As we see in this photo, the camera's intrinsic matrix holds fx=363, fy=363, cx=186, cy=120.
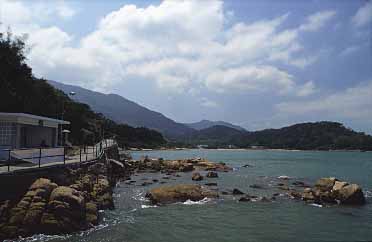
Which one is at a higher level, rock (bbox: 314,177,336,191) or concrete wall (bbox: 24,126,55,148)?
concrete wall (bbox: 24,126,55,148)

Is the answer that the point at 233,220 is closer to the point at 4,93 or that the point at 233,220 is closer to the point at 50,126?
the point at 50,126

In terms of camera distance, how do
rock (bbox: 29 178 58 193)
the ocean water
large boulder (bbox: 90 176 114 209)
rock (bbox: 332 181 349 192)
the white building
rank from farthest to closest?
rock (bbox: 332 181 349 192) → the white building → large boulder (bbox: 90 176 114 209) → rock (bbox: 29 178 58 193) → the ocean water

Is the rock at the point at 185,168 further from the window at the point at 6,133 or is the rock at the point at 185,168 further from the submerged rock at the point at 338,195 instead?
the window at the point at 6,133

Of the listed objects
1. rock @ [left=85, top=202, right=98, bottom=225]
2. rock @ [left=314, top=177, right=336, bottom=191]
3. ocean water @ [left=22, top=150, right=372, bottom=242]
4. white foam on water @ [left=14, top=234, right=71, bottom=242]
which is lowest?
ocean water @ [left=22, top=150, right=372, bottom=242]

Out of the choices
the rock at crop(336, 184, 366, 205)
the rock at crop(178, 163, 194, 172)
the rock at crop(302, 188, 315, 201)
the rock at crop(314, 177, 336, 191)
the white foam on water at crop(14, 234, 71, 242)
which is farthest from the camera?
the rock at crop(178, 163, 194, 172)

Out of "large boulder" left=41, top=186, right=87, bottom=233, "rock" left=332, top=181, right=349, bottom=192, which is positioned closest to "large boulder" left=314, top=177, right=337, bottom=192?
"rock" left=332, top=181, right=349, bottom=192

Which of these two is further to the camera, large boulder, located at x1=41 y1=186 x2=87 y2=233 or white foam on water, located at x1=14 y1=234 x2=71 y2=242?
large boulder, located at x1=41 y1=186 x2=87 y2=233

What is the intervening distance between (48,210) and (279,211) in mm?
15642

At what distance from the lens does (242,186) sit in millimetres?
40812

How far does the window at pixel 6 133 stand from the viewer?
27266 mm

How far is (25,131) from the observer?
33312 mm

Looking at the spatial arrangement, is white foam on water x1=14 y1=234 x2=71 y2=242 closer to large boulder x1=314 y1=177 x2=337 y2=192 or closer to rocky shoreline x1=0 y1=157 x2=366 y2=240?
rocky shoreline x1=0 y1=157 x2=366 y2=240

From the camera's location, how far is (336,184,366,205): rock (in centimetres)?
2888

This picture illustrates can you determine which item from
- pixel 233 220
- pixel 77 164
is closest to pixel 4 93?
pixel 77 164
